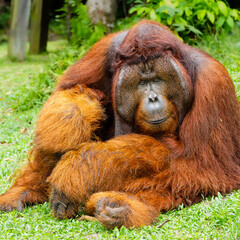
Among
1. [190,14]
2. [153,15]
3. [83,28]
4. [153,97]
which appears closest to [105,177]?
[153,97]

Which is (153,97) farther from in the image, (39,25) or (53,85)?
(39,25)

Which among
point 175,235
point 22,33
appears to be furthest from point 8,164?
point 22,33

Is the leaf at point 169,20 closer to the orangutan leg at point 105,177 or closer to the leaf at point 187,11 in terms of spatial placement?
the leaf at point 187,11

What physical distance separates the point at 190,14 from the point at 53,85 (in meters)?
2.33

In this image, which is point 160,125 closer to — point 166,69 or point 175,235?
point 166,69

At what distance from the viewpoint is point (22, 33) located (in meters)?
10.0

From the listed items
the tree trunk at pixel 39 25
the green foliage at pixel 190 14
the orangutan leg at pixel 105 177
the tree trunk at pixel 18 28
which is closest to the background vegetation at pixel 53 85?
the green foliage at pixel 190 14

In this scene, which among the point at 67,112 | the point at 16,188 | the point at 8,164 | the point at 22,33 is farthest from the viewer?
the point at 22,33

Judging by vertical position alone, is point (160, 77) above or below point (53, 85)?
above

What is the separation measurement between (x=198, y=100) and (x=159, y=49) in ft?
1.58

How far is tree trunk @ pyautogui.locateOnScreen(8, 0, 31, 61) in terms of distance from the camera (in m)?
9.78

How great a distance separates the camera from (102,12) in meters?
7.70

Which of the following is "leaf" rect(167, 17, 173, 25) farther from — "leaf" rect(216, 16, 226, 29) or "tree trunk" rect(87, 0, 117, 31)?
"tree trunk" rect(87, 0, 117, 31)

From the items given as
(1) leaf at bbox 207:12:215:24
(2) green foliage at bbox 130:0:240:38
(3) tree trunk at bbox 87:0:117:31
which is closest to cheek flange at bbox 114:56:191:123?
(2) green foliage at bbox 130:0:240:38
